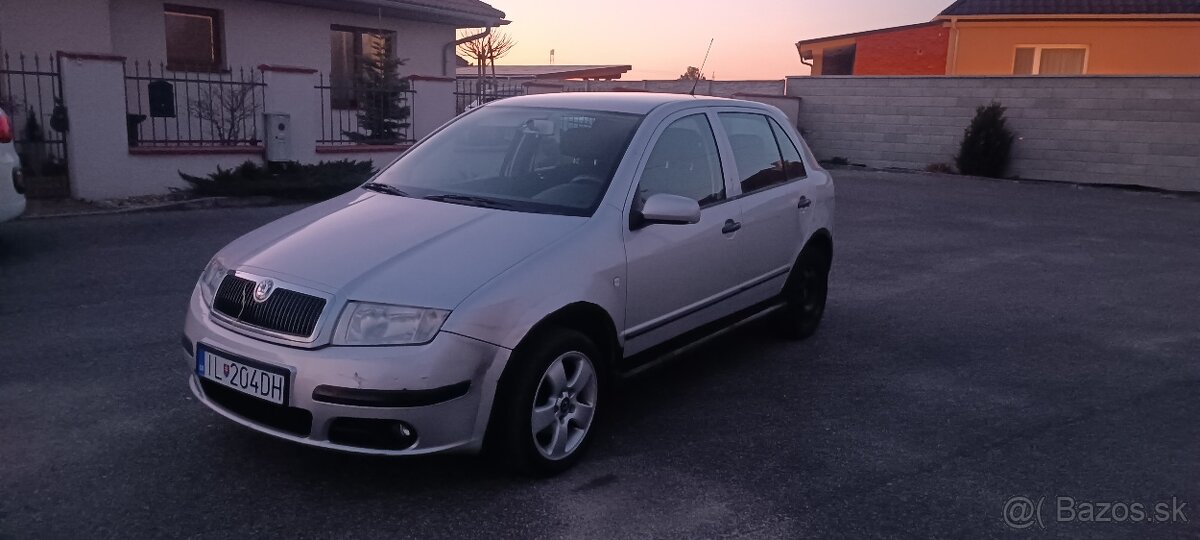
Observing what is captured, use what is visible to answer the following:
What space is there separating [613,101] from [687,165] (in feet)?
1.92

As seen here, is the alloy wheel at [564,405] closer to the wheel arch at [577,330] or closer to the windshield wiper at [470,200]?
the wheel arch at [577,330]

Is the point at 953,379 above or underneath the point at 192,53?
underneath

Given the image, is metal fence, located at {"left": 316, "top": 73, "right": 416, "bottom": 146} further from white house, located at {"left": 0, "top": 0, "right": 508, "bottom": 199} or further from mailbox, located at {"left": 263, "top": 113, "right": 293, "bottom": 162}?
mailbox, located at {"left": 263, "top": 113, "right": 293, "bottom": 162}

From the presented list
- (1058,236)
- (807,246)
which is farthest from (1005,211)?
(807,246)

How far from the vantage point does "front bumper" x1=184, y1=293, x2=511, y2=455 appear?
11.6ft

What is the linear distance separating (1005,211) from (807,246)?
9.43 m

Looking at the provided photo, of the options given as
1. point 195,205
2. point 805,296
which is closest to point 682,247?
point 805,296

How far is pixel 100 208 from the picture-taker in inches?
426

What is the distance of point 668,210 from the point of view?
445 cm

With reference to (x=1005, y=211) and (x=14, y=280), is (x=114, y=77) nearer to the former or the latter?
(x=14, y=280)

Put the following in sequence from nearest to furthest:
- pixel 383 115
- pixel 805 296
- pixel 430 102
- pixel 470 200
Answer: pixel 470 200
pixel 805 296
pixel 383 115
pixel 430 102

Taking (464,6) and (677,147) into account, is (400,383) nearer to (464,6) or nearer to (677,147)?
(677,147)

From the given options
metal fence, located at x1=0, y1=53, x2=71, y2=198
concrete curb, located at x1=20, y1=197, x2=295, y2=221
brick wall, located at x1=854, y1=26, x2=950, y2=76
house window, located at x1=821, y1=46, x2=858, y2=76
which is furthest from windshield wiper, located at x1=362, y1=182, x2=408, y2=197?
house window, located at x1=821, y1=46, x2=858, y2=76

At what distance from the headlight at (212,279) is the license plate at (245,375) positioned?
25 centimetres
